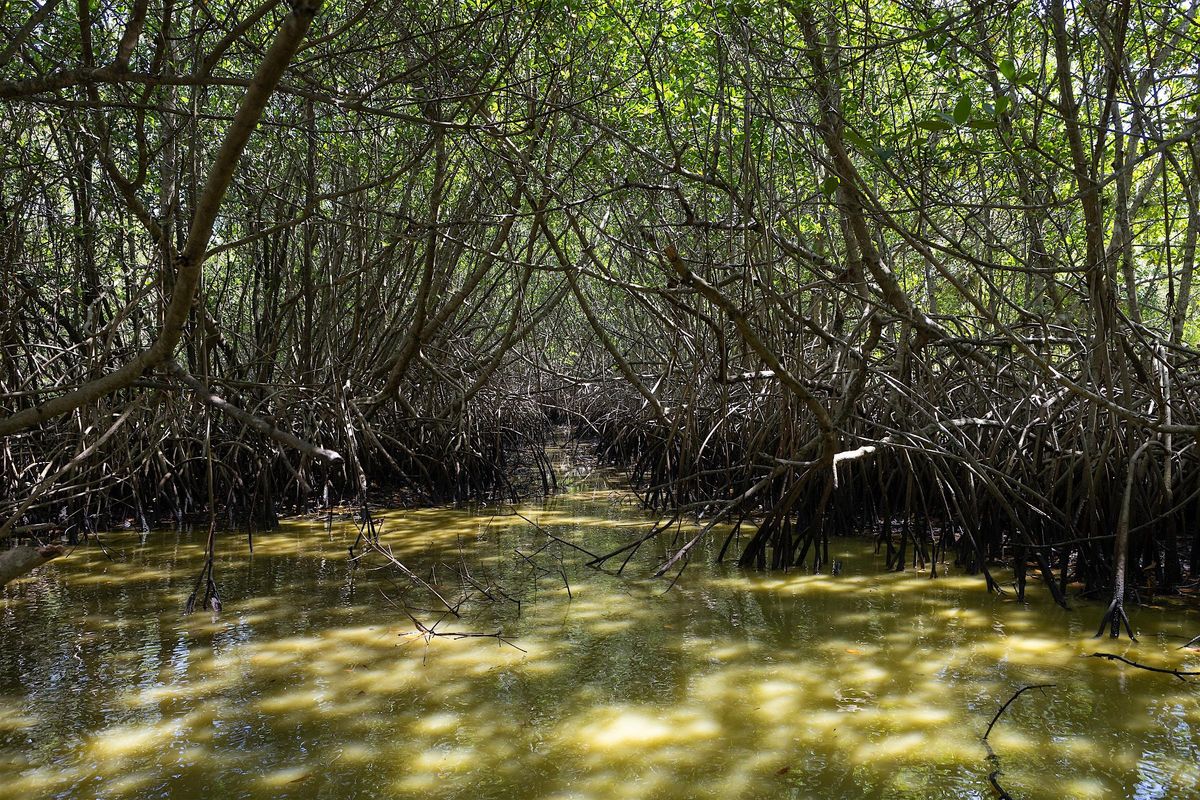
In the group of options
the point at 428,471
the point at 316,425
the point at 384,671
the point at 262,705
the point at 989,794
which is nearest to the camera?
the point at 989,794

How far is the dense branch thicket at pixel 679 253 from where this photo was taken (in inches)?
133

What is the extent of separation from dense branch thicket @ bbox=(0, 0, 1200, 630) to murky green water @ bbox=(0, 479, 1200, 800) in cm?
50

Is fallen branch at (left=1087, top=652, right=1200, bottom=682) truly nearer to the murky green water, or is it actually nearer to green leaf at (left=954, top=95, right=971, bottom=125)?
the murky green water

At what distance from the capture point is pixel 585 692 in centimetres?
289

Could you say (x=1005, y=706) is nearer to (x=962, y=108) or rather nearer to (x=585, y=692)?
(x=585, y=692)

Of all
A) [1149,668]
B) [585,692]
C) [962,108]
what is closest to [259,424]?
[585,692]

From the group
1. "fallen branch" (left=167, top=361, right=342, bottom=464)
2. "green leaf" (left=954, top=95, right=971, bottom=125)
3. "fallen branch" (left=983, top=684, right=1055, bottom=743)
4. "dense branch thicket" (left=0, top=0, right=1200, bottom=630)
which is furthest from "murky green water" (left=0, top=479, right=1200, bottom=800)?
"green leaf" (left=954, top=95, right=971, bottom=125)

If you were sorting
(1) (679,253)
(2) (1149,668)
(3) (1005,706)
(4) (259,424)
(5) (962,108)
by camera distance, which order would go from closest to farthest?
(5) (962,108)
(3) (1005,706)
(2) (1149,668)
(4) (259,424)
(1) (679,253)

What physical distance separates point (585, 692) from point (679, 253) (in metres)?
2.78

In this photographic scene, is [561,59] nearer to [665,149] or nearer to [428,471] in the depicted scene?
[665,149]

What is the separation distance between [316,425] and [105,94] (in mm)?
2318

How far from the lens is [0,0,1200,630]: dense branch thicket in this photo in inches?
133

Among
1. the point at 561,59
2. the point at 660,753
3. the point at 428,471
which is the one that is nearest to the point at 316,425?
the point at 428,471

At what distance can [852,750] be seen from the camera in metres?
2.42
